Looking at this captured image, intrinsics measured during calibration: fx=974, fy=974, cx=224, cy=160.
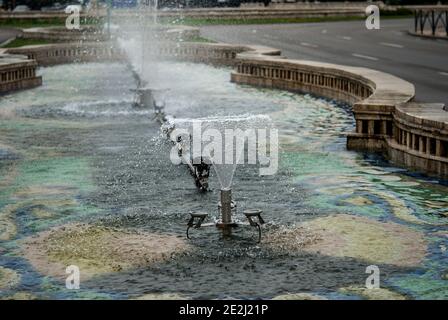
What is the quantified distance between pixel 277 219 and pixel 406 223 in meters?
1.73

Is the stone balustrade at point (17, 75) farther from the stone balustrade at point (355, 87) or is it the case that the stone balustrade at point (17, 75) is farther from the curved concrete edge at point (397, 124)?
the curved concrete edge at point (397, 124)

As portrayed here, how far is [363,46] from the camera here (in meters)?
43.4

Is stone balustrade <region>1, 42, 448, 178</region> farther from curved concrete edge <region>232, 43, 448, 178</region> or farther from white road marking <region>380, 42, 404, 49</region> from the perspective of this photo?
white road marking <region>380, 42, 404, 49</region>

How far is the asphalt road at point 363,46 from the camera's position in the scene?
29.8 metres

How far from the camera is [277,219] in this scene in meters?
13.2

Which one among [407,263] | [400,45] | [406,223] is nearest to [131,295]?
[407,263]

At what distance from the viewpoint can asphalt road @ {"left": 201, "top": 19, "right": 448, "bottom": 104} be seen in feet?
97.9

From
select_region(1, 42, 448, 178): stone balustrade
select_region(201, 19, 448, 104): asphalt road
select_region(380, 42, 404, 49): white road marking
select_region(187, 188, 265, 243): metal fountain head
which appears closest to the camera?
select_region(187, 188, 265, 243): metal fountain head

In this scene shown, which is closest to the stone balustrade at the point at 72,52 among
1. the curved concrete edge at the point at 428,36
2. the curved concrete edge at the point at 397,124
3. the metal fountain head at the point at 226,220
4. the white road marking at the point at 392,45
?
the white road marking at the point at 392,45

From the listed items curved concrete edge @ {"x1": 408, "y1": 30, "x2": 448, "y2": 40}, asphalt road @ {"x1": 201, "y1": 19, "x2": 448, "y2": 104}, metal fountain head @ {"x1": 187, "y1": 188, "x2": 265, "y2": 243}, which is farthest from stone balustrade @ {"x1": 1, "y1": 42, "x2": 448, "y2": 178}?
curved concrete edge @ {"x1": 408, "y1": 30, "x2": 448, "y2": 40}

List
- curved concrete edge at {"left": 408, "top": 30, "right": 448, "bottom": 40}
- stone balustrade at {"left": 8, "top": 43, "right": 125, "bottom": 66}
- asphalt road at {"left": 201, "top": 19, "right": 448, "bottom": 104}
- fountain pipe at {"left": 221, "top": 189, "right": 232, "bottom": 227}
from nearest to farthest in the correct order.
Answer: fountain pipe at {"left": 221, "top": 189, "right": 232, "bottom": 227} → asphalt road at {"left": 201, "top": 19, "right": 448, "bottom": 104} → stone balustrade at {"left": 8, "top": 43, "right": 125, "bottom": 66} → curved concrete edge at {"left": 408, "top": 30, "right": 448, "bottom": 40}

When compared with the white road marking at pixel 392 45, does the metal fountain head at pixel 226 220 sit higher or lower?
higher

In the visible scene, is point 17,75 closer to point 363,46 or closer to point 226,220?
point 363,46

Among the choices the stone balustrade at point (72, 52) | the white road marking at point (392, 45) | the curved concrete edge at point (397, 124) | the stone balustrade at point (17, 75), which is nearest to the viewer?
the curved concrete edge at point (397, 124)
